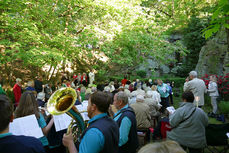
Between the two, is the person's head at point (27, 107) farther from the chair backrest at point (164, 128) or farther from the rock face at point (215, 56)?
the rock face at point (215, 56)

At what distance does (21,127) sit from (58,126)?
56 centimetres

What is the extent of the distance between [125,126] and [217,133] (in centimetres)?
246

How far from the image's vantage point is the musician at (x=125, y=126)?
9.57 feet

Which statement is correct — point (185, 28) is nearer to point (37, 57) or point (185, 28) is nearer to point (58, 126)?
point (37, 57)

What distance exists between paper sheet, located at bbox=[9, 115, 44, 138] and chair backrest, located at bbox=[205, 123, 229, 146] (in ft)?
11.7

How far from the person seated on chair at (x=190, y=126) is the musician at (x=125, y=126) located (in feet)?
2.97

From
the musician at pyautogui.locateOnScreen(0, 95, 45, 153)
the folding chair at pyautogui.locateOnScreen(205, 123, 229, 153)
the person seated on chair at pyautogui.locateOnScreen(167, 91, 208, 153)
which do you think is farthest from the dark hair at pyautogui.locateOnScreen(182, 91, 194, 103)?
the musician at pyautogui.locateOnScreen(0, 95, 45, 153)

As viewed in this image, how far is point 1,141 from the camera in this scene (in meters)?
1.47

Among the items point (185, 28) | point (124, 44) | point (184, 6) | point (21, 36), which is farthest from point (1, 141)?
point (185, 28)

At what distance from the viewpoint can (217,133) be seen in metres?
4.01

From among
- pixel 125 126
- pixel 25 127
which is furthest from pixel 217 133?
pixel 25 127

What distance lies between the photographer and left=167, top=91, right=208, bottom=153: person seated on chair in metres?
3.29

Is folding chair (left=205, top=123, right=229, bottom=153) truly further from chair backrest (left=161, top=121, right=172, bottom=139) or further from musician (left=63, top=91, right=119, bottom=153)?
musician (left=63, top=91, right=119, bottom=153)

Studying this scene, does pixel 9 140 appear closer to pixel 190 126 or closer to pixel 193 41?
pixel 190 126
